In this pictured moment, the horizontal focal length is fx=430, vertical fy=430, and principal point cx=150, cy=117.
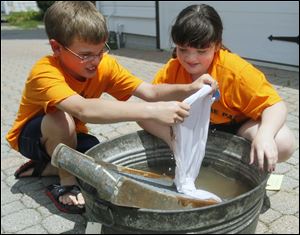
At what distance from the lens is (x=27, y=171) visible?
261cm

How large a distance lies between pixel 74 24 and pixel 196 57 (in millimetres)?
558

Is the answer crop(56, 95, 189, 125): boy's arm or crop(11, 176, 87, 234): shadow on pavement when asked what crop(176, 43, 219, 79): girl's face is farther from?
crop(11, 176, 87, 234): shadow on pavement

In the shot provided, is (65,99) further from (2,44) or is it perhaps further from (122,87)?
(2,44)

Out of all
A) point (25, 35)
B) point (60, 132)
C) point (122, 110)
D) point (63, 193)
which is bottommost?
point (25, 35)

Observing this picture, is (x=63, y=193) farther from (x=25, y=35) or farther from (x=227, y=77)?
(x=25, y=35)

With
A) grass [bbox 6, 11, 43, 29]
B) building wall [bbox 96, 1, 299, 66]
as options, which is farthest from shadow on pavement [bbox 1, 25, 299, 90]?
grass [bbox 6, 11, 43, 29]

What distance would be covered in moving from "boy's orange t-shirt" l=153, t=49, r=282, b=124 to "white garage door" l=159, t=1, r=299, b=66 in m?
3.09

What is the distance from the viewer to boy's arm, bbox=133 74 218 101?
68.6 inches

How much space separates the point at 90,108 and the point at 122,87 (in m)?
0.65

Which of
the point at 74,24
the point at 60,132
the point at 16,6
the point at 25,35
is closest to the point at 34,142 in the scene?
the point at 60,132

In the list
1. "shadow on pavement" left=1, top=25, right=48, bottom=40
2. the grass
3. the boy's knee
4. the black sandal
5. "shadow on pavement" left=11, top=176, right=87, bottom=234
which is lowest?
the grass

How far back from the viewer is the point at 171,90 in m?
2.03

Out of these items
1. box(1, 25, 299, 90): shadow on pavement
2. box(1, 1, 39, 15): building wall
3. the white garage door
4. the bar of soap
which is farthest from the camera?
box(1, 1, 39, 15): building wall

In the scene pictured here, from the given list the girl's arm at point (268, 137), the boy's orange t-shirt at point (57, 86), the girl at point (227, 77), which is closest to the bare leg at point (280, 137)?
the girl at point (227, 77)
